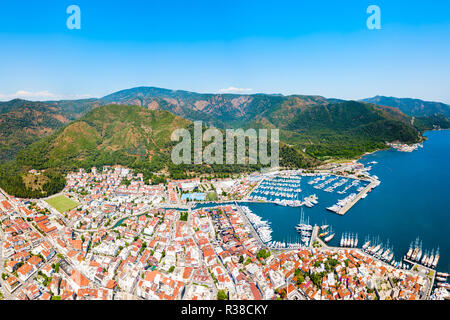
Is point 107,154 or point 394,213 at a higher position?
point 107,154

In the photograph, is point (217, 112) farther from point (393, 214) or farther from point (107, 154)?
point (393, 214)

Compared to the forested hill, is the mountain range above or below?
above

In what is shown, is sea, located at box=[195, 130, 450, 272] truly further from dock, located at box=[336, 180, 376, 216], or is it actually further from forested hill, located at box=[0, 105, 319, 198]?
forested hill, located at box=[0, 105, 319, 198]

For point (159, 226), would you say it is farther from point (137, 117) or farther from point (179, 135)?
point (137, 117)

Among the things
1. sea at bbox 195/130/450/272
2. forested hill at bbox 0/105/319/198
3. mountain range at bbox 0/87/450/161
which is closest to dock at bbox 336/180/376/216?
sea at bbox 195/130/450/272

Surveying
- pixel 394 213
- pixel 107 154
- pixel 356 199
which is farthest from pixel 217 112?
pixel 394 213

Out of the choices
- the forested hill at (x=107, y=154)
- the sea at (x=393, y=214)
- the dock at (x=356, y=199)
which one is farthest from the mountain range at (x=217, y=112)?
the sea at (x=393, y=214)
